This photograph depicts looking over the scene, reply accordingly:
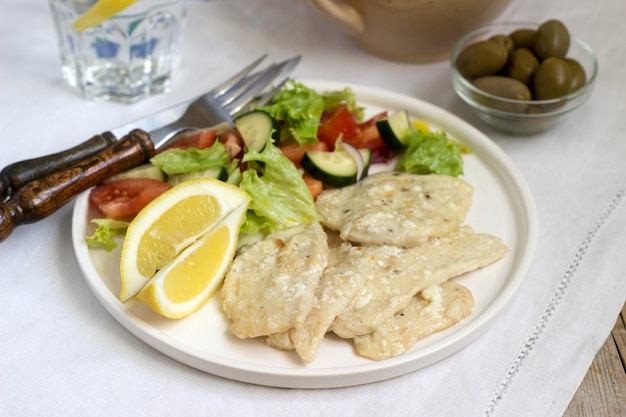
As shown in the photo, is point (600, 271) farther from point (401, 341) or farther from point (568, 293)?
point (401, 341)

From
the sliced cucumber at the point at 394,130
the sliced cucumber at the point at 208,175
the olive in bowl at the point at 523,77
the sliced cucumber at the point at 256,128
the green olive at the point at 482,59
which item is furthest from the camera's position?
the green olive at the point at 482,59

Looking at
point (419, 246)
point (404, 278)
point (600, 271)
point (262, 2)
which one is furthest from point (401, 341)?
point (262, 2)

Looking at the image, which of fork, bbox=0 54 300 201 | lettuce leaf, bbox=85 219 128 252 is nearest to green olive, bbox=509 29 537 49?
fork, bbox=0 54 300 201

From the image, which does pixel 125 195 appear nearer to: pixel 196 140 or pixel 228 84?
pixel 196 140

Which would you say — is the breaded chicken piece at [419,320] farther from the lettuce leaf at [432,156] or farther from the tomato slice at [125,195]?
the tomato slice at [125,195]

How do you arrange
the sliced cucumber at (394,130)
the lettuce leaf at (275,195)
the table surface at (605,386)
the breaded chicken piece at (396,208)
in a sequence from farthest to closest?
the sliced cucumber at (394,130) < the lettuce leaf at (275,195) < the breaded chicken piece at (396,208) < the table surface at (605,386)

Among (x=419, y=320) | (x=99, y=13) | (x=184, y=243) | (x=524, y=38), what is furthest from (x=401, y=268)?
(x=99, y=13)

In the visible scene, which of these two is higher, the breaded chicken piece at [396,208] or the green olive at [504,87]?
the green olive at [504,87]

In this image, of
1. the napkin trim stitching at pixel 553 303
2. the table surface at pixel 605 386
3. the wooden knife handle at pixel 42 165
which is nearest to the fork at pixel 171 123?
the wooden knife handle at pixel 42 165
